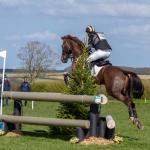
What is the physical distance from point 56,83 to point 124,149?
29738mm

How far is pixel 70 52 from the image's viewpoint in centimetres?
1246

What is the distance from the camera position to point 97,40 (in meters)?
11.2

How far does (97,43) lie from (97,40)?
4.0 inches

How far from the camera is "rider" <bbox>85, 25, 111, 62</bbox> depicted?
36.5ft

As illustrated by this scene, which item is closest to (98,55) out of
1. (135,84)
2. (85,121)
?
(135,84)

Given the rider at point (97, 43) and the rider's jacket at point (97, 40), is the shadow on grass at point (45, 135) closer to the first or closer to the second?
the rider at point (97, 43)

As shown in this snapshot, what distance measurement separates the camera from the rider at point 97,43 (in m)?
Answer: 11.1

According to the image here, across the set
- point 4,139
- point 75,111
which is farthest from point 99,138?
point 4,139

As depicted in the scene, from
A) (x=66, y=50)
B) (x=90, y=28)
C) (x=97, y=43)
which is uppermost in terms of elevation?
(x=90, y=28)

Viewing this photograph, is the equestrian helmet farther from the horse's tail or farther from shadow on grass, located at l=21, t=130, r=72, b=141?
shadow on grass, located at l=21, t=130, r=72, b=141

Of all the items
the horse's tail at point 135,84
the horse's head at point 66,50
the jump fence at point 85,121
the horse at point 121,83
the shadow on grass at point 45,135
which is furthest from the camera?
the horse's head at point 66,50

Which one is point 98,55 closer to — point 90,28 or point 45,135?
point 90,28

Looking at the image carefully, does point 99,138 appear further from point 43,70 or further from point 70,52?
point 43,70

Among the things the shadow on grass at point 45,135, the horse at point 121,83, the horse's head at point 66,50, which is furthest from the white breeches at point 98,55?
the shadow on grass at point 45,135
